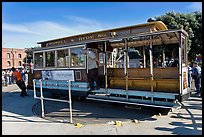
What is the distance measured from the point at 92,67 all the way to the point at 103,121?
302 centimetres

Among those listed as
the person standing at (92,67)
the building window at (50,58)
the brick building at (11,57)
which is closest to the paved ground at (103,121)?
the person standing at (92,67)

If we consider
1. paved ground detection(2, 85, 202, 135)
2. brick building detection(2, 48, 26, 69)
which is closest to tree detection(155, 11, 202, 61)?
paved ground detection(2, 85, 202, 135)

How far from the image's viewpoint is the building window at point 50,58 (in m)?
10.8

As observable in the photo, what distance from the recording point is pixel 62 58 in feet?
34.0

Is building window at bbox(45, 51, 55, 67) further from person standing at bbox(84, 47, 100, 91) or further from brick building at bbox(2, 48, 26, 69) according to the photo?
brick building at bbox(2, 48, 26, 69)

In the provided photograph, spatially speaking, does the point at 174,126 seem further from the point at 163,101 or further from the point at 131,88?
the point at 131,88

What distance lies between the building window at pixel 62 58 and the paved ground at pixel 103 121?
6.61 feet

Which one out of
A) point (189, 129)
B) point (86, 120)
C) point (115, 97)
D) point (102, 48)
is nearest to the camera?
point (189, 129)

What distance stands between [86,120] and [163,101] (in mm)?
2734

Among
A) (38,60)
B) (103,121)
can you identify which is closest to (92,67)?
(103,121)

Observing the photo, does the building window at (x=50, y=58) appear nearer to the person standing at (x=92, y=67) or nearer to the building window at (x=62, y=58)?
the building window at (x=62, y=58)

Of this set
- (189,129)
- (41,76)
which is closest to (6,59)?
(41,76)

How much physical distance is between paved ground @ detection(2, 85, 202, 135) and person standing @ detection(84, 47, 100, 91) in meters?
1.08

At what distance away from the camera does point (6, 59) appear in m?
58.1
